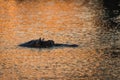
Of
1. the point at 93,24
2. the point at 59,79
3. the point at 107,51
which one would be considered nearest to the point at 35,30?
the point at 93,24

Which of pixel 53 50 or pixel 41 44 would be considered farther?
pixel 41 44

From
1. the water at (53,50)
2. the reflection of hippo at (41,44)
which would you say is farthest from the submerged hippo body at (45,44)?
the water at (53,50)

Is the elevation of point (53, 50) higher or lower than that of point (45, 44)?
lower

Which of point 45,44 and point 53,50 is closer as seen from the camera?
point 53,50

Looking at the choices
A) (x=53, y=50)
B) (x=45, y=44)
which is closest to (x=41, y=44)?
(x=45, y=44)

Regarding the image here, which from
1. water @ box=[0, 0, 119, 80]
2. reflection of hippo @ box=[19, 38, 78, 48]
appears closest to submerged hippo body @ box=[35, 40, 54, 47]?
reflection of hippo @ box=[19, 38, 78, 48]

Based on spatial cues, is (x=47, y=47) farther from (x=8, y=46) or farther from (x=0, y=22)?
(x=0, y=22)

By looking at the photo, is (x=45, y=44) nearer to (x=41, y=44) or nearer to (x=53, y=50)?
(x=41, y=44)

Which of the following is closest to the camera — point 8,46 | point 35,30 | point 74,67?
point 74,67

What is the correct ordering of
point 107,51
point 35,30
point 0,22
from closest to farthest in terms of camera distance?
point 107,51
point 35,30
point 0,22
